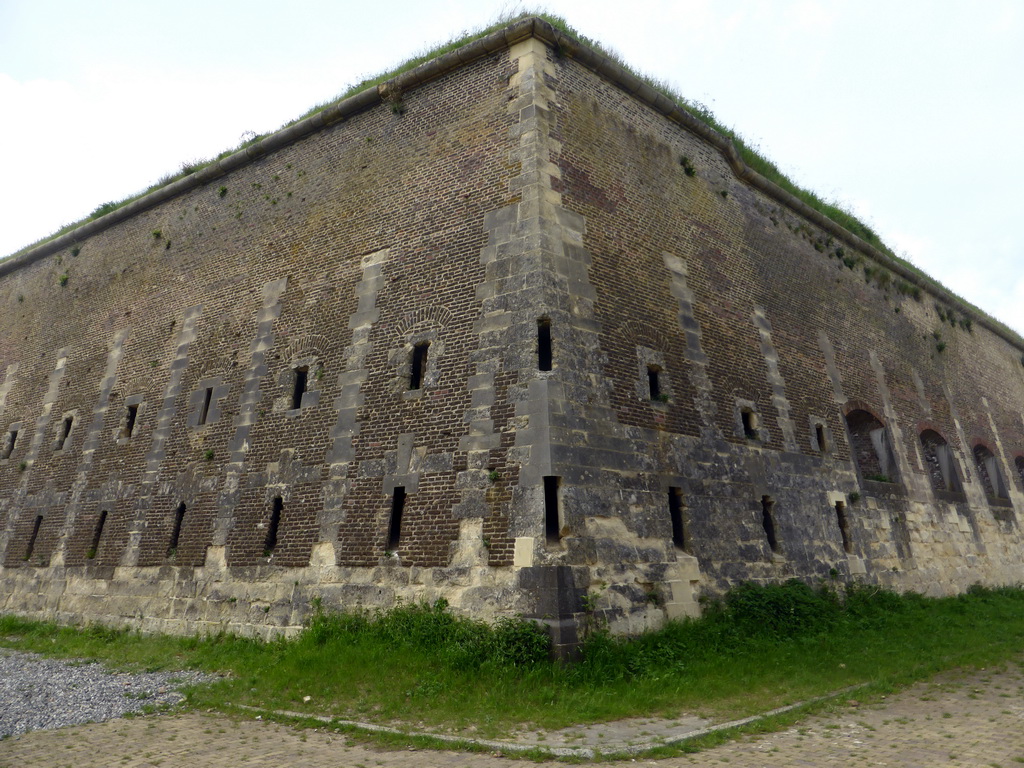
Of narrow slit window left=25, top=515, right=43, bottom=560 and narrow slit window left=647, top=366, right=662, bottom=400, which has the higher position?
narrow slit window left=647, top=366, right=662, bottom=400

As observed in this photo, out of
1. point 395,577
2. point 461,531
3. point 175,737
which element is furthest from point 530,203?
point 175,737

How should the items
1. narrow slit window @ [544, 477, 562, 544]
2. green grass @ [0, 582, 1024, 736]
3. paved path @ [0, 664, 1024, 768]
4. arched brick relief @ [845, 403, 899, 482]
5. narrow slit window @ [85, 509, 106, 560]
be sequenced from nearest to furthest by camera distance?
paved path @ [0, 664, 1024, 768] < green grass @ [0, 582, 1024, 736] < narrow slit window @ [544, 477, 562, 544] < narrow slit window @ [85, 509, 106, 560] < arched brick relief @ [845, 403, 899, 482]

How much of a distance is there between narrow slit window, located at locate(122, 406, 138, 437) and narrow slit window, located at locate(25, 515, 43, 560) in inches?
112

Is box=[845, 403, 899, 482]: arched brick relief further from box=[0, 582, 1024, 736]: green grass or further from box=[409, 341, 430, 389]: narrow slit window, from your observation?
box=[409, 341, 430, 389]: narrow slit window

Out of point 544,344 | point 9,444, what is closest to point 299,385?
point 544,344

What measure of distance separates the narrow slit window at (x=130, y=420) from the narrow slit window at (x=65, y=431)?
6.66 feet

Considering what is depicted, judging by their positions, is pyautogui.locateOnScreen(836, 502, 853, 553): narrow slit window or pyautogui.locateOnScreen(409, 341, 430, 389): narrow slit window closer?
pyautogui.locateOnScreen(409, 341, 430, 389): narrow slit window

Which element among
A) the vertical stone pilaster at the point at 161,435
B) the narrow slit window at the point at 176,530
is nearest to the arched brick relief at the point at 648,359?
the narrow slit window at the point at 176,530

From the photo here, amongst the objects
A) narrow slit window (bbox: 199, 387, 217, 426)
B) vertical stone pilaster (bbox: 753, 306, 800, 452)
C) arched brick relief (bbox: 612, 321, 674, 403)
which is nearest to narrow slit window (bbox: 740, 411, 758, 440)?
vertical stone pilaster (bbox: 753, 306, 800, 452)

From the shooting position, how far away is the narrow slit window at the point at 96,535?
44.5 ft

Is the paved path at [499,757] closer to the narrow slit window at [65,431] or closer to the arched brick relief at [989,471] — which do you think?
the narrow slit window at [65,431]

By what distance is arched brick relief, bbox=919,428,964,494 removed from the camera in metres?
17.2

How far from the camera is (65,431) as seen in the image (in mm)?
15914

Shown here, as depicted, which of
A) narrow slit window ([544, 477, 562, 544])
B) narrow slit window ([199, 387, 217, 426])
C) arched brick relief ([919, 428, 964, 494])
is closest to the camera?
narrow slit window ([544, 477, 562, 544])
